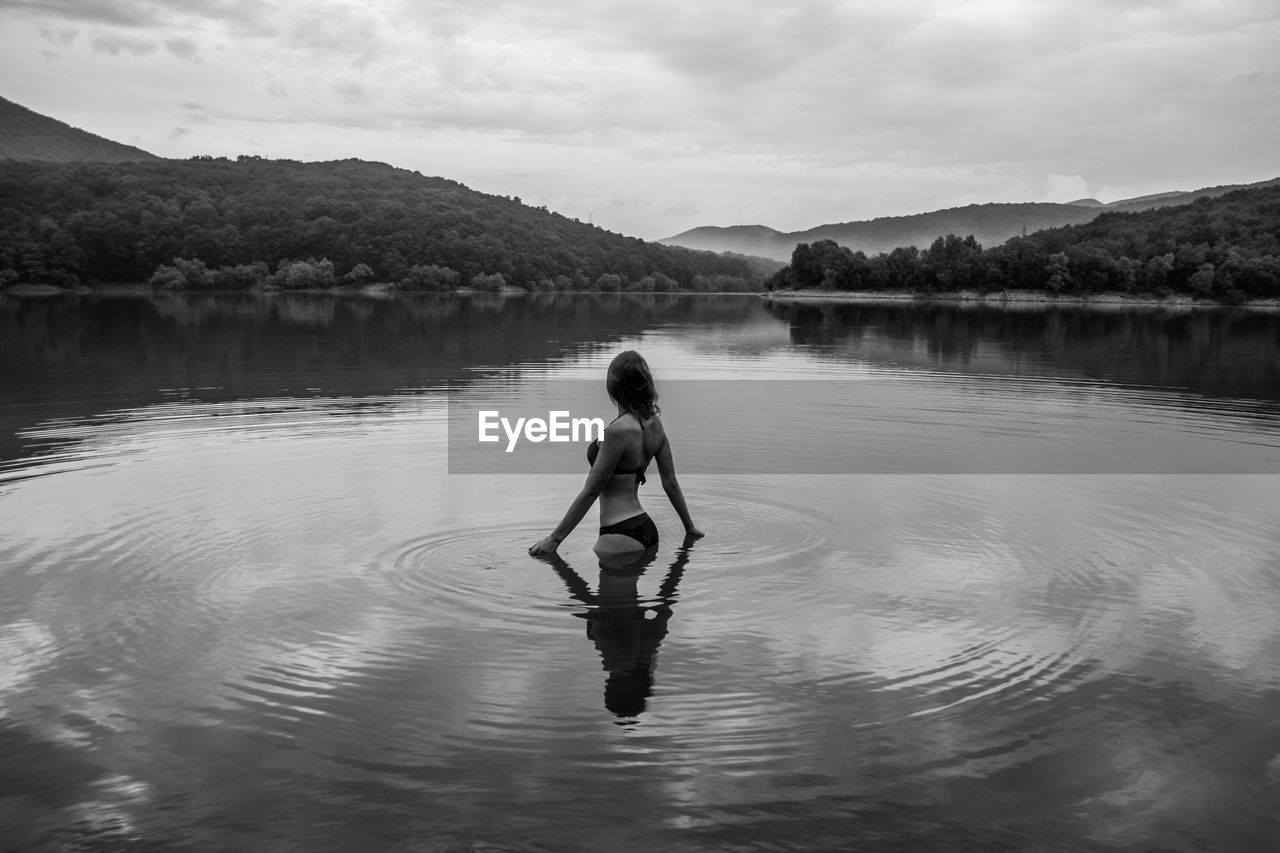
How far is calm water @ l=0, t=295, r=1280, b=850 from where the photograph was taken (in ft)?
18.3

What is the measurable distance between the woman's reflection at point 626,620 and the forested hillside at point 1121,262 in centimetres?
16400

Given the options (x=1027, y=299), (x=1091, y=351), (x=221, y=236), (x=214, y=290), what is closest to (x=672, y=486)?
(x=1091, y=351)

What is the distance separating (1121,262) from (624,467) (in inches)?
6621

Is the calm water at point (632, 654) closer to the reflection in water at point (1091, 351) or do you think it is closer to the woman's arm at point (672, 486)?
the woman's arm at point (672, 486)

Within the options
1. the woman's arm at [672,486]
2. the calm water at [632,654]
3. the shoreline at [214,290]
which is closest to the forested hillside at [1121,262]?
the shoreline at [214,290]

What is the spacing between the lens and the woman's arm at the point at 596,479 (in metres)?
9.84

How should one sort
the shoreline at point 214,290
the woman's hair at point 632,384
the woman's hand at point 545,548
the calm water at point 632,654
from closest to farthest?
the calm water at point 632,654
the woman's hair at point 632,384
the woman's hand at point 545,548
the shoreline at point 214,290

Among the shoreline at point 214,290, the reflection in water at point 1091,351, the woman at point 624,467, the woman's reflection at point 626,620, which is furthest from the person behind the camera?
the shoreline at point 214,290

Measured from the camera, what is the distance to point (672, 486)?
1095cm

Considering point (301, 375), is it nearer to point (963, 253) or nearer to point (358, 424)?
point (358, 424)

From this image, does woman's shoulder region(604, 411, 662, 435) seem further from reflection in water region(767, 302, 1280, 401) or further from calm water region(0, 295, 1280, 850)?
reflection in water region(767, 302, 1280, 401)

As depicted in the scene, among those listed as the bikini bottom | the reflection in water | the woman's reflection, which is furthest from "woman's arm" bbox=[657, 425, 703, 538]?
the reflection in water

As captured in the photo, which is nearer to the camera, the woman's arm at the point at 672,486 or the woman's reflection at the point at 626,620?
the woman's reflection at the point at 626,620

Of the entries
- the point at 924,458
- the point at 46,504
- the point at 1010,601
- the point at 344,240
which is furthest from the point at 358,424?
the point at 344,240
